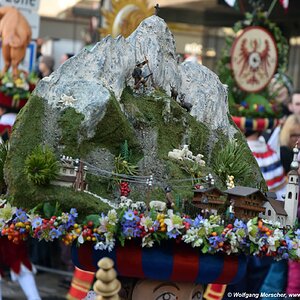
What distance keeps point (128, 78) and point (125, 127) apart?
1.04 feet

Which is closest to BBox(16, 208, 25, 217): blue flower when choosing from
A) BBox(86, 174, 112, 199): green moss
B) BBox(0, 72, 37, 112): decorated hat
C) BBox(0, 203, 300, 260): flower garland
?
BBox(0, 203, 300, 260): flower garland

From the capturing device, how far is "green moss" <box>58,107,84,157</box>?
168 inches

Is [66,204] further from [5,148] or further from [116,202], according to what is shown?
[5,148]

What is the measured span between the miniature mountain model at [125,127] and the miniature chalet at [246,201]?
0.18m

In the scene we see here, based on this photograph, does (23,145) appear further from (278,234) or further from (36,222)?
(278,234)

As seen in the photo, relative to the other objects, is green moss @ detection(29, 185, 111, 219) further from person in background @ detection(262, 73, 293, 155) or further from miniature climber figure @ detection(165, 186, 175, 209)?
person in background @ detection(262, 73, 293, 155)

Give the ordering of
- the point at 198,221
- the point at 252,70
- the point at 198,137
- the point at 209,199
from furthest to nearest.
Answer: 1. the point at 252,70
2. the point at 198,137
3. the point at 209,199
4. the point at 198,221

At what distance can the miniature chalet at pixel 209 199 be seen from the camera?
4.29 m

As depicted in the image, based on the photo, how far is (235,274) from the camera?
14.5ft

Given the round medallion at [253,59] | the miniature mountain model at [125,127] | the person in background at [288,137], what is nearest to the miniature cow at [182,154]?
the miniature mountain model at [125,127]

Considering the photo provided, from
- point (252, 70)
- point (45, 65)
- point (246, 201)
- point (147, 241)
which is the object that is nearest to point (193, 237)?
point (147, 241)

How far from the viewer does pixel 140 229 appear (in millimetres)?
4102

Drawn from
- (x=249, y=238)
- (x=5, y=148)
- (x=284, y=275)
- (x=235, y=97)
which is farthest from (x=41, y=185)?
(x=235, y=97)

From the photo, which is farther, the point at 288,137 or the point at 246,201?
the point at 288,137
